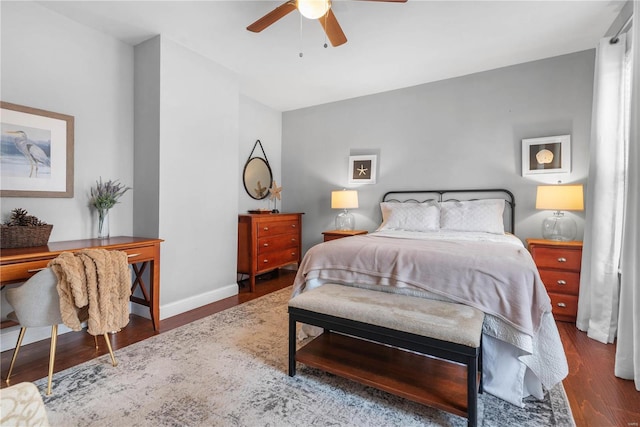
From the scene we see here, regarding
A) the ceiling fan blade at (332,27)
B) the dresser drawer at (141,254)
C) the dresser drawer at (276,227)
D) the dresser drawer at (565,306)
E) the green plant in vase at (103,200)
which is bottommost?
the dresser drawer at (565,306)

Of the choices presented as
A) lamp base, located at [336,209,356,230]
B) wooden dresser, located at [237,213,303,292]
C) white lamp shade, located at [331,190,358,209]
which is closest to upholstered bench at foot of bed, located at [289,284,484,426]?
wooden dresser, located at [237,213,303,292]

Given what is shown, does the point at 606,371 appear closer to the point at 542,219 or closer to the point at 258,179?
the point at 542,219

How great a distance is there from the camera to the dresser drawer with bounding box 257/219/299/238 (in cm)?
402

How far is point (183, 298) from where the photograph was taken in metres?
3.13

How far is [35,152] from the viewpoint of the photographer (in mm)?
2420

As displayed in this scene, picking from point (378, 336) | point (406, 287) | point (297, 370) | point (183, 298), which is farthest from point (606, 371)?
point (183, 298)

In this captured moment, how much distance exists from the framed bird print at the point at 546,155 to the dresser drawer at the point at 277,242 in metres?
3.11

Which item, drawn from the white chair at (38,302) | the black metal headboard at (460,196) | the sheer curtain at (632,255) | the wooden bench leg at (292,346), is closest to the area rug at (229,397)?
the wooden bench leg at (292,346)

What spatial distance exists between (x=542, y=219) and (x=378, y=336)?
2837 millimetres

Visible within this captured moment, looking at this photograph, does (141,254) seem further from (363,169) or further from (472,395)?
(363,169)

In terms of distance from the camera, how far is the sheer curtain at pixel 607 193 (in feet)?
8.10

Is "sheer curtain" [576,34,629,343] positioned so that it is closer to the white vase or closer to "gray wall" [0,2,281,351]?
"gray wall" [0,2,281,351]

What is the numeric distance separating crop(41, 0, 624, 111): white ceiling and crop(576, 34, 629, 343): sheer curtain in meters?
0.48

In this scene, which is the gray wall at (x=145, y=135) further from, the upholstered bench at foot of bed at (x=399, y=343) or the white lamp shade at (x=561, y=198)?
the white lamp shade at (x=561, y=198)
